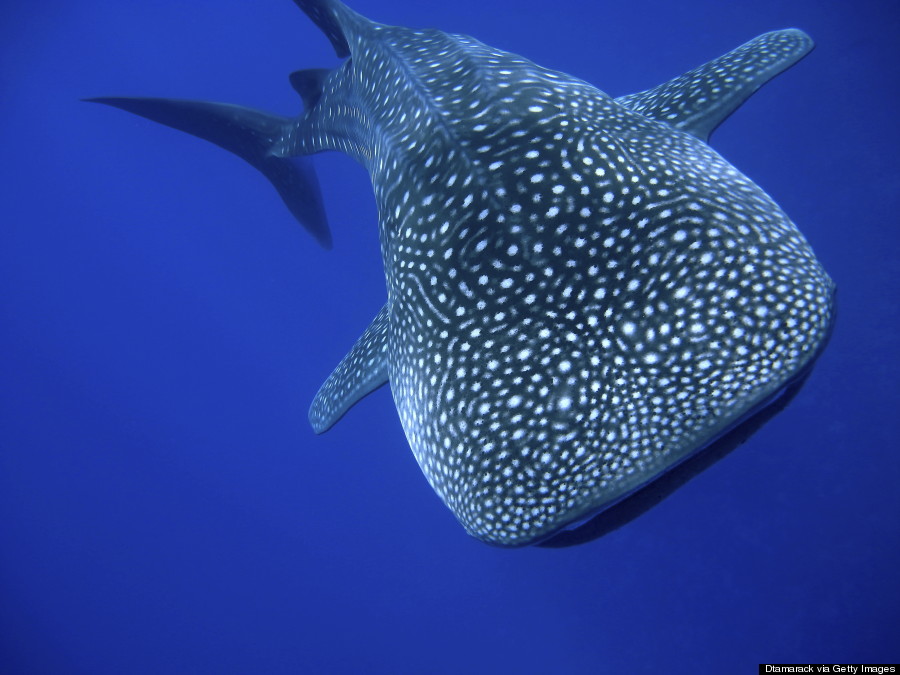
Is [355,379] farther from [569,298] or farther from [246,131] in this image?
[246,131]

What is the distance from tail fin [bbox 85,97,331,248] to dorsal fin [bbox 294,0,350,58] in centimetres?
108

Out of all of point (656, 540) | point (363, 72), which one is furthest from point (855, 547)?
point (363, 72)

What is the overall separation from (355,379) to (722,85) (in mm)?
3117

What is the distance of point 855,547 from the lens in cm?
570

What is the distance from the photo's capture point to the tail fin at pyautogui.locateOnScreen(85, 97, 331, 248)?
546 cm

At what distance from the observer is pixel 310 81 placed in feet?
16.9

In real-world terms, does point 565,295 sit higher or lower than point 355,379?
higher

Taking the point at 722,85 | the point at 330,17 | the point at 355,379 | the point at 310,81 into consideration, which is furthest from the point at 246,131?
the point at 722,85

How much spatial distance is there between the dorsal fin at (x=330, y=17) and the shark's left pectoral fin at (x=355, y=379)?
7.97 ft

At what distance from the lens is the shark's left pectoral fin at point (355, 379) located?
154 inches

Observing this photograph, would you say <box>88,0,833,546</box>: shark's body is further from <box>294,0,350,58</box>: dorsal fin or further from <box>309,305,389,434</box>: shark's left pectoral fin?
<box>294,0,350,58</box>: dorsal fin

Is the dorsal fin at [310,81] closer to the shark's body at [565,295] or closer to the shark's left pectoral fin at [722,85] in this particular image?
the shark's body at [565,295]

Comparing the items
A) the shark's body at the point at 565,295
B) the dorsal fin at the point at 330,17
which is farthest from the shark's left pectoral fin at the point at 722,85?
the dorsal fin at the point at 330,17

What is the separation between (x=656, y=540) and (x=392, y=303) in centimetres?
514
